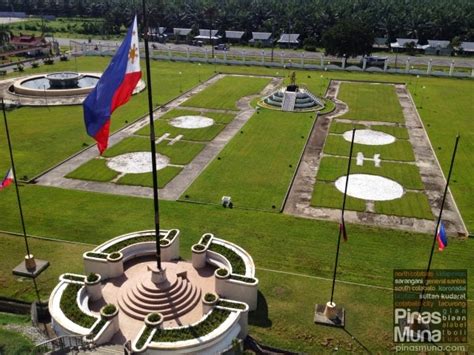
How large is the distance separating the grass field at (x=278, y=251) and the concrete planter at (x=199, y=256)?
324 cm

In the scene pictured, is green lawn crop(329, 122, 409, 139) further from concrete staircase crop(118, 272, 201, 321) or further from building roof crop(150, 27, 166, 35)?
building roof crop(150, 27, 166, 35)

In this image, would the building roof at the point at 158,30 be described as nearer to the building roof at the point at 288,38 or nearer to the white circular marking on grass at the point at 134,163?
the building roof at the point at 288,38

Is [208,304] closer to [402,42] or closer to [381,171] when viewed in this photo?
[381,171]

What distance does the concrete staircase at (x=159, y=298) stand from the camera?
26.1 meters

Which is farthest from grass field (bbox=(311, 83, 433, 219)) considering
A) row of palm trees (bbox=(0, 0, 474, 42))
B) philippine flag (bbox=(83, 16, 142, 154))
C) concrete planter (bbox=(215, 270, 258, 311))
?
row of palm trees (bbox=(0, 0, 474, 42))

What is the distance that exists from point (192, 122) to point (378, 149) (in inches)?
1064

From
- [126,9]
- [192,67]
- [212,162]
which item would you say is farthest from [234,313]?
[126,9]

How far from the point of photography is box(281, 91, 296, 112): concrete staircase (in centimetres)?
7300

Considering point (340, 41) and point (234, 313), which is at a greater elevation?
point (340, 41)

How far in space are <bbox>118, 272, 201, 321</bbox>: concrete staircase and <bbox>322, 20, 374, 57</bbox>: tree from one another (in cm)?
8895

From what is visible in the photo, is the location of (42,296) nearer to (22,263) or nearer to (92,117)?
(22,263)

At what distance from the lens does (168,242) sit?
31.3 m

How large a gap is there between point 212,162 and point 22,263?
80.3ft

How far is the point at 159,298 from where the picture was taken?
86.4 ft
